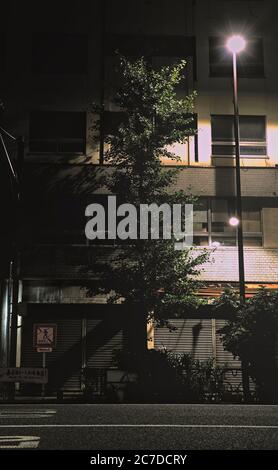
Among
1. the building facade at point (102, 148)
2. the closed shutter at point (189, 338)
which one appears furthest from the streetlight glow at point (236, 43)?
the closed shutter at point (189, 338)

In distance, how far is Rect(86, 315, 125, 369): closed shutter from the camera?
2339cm

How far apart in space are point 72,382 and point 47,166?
28.5ft

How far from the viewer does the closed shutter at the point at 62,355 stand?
76.3ft

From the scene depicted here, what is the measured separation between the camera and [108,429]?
7637 millimetres

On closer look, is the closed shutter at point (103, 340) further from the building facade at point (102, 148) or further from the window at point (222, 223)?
the window at point (222, 223)

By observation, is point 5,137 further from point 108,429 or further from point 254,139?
point 108,429

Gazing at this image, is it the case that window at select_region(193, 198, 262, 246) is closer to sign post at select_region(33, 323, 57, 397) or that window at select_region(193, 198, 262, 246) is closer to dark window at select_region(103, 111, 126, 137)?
dark window at select_region(103, 111, 126, 137)

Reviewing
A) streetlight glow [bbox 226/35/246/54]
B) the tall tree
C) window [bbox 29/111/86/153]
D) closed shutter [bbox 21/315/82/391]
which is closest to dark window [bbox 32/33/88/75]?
window [bbox 29/111/86/153]

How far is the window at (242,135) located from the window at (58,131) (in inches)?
223

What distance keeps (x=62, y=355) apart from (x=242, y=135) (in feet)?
38.8

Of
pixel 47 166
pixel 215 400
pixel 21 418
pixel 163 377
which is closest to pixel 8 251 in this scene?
pixel 47 166

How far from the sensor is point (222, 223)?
24.9m

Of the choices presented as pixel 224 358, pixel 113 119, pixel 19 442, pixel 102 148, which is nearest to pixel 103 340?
pixel 224 358

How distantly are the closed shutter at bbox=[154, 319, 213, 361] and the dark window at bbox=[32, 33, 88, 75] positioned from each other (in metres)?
11.6
